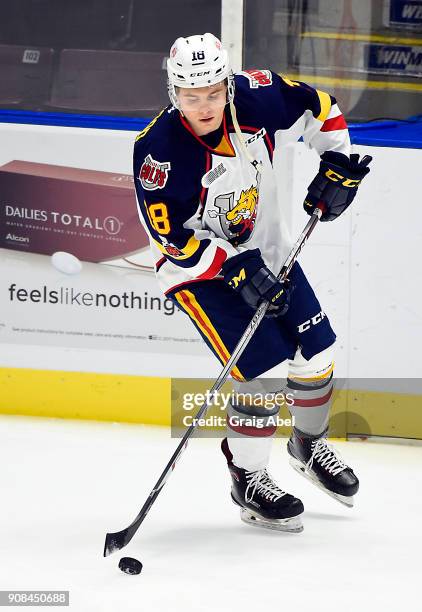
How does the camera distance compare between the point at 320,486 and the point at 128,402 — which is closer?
the point at 320,486

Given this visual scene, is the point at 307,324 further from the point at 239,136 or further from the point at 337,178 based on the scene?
the point at 239,136

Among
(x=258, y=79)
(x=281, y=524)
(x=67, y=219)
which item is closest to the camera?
(x=258, y=79)

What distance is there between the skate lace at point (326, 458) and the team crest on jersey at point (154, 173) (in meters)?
0.88

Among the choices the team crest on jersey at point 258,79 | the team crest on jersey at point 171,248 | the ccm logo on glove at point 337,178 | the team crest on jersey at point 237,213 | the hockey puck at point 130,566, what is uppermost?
the team crest on jersey at point 258,79

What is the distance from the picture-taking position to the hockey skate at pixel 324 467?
3.20 meters

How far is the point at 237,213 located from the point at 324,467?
0.76 m

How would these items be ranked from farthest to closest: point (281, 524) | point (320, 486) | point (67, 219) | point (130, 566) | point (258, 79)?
point (67, 219) < point (320, 486) < point (281, 524) < point (258, 79) < point (130, 566)

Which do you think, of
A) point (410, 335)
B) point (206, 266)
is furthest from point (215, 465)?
point (206, 266)

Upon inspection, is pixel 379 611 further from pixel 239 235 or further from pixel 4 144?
pixel 4 144

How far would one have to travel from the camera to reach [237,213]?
3.00 m

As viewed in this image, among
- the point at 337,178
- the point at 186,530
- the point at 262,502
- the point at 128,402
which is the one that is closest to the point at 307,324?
the point at 337,178

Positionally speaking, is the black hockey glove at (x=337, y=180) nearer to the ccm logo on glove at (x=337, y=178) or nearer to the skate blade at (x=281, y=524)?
the ccm logo on glove at (x=337, y=178)

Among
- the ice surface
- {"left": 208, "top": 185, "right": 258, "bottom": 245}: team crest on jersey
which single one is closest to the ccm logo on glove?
{"left": 208, "top": 185, "right": 258, "bottom": 245}: team crest on jersey

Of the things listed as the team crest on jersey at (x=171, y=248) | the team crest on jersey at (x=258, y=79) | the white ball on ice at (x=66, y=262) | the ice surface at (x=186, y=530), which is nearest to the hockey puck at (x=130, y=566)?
the ice surface at (x=186, y=530)
